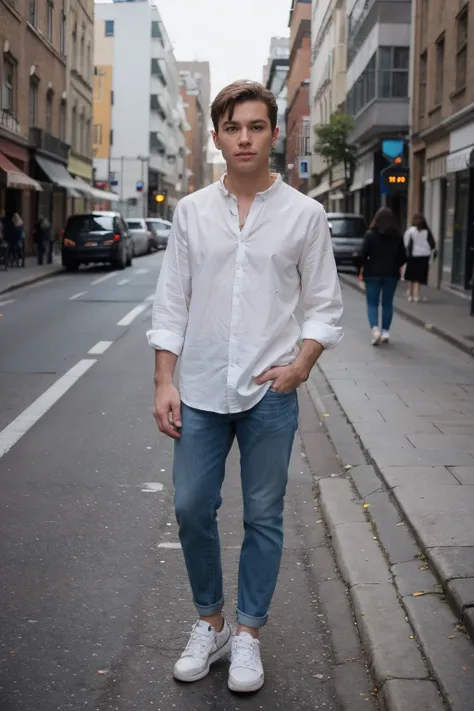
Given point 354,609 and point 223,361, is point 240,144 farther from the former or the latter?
point 354,609

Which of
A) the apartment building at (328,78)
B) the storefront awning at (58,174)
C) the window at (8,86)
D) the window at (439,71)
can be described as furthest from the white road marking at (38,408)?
the apartment building at (328,78)

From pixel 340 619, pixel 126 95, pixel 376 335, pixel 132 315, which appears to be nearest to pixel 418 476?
pixel 340 619

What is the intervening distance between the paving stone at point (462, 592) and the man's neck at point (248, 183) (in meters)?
1.74

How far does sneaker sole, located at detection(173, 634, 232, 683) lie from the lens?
146 inches

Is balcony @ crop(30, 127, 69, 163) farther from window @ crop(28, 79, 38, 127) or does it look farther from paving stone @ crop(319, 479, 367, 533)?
paving stone @ crop(319, 479, 367, 533)

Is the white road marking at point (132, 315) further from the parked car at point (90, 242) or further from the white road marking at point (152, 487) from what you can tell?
the parked car at point (90, 242)

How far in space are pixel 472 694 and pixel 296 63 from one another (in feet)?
304

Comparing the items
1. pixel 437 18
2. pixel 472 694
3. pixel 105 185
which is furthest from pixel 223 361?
pixel 105 185

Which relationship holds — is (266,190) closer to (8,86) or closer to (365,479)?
(365,479)

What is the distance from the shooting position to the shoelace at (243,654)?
3.71 meters

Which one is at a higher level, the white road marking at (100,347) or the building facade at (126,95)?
the building facade at (126,95)

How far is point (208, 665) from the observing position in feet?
12.5

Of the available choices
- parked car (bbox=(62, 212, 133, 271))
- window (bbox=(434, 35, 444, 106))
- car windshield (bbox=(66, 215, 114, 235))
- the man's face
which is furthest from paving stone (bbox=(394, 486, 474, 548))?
car windshield (bbox=(66, 215, 114, 235))

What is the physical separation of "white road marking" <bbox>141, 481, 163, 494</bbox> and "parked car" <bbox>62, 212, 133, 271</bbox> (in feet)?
85.6
